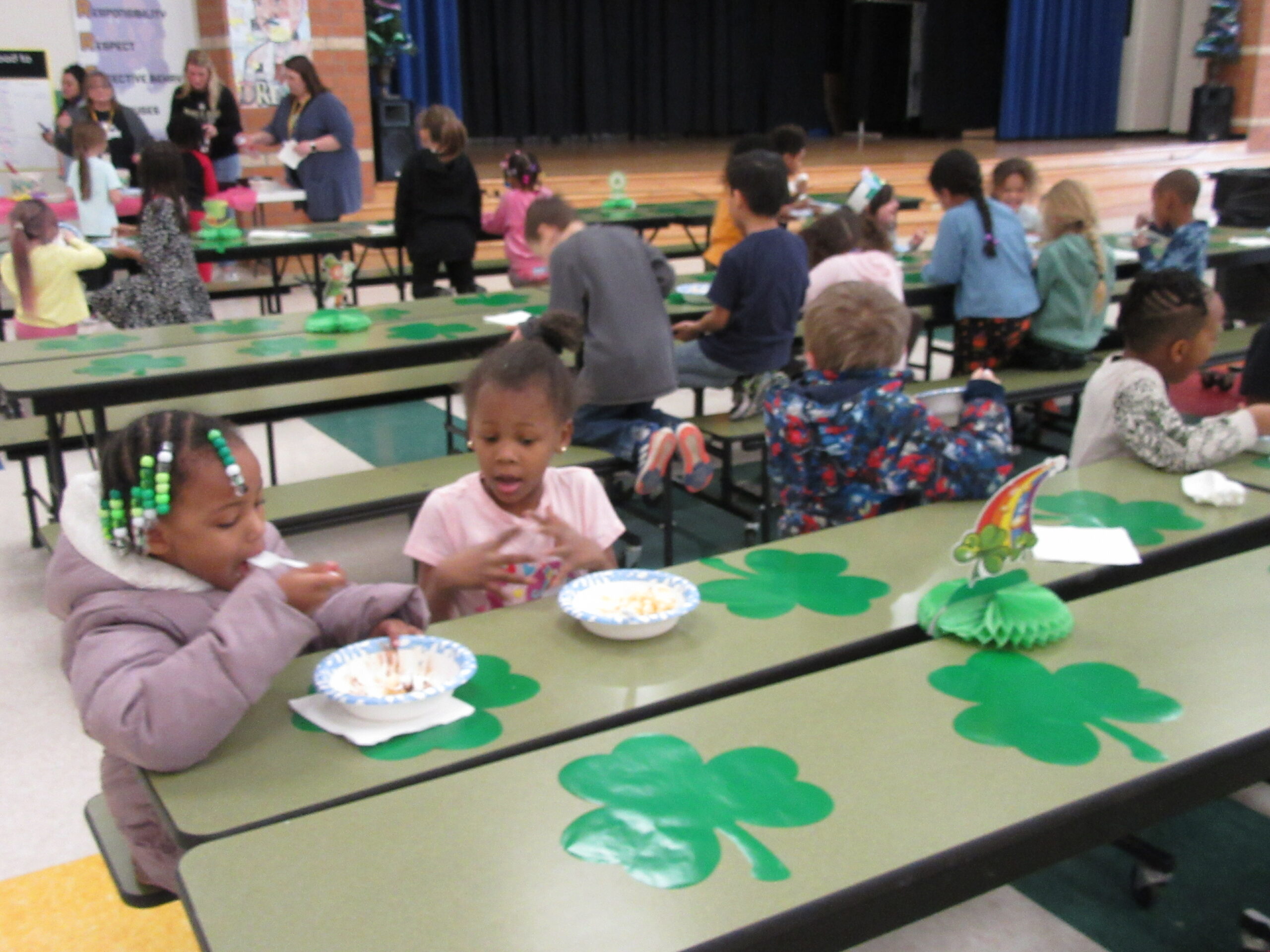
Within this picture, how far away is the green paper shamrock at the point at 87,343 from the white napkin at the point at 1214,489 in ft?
9.64

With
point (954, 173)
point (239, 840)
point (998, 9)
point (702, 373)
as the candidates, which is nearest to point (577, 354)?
point (702, 373)

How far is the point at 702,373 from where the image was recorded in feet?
13.4

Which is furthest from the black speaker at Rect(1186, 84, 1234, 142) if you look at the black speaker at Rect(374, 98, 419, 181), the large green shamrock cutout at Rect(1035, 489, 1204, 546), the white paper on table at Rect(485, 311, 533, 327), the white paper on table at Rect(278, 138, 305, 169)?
the large green shamrock cutout at Rect(1035, 489, 1204, 546)

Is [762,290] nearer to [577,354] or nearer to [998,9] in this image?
[577,354]

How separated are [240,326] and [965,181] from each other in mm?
2595

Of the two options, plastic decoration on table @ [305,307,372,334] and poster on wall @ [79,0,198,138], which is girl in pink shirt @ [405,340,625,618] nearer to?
plastic decoration on table @ [305,307,372,334]

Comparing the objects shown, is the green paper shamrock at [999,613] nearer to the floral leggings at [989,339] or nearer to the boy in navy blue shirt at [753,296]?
the boy in navy blue shirt at [753,296]

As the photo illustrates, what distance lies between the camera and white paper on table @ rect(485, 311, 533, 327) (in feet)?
12.7

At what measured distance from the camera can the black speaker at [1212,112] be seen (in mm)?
14969

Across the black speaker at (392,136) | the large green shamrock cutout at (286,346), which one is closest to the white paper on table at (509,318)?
the large green shamrock cutout at (286,346)

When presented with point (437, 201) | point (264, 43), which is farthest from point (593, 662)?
point (264, 43)

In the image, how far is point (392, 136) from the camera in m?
9.77

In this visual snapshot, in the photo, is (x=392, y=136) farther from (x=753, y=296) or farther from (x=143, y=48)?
(x=753, y=296)

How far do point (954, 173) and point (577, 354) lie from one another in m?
1.60
